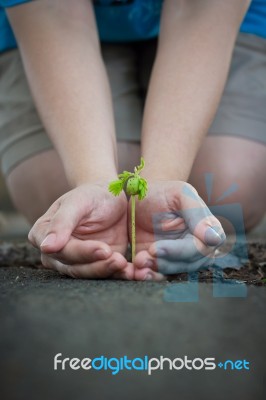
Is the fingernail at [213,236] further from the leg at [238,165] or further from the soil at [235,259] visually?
the leg at [238,165]

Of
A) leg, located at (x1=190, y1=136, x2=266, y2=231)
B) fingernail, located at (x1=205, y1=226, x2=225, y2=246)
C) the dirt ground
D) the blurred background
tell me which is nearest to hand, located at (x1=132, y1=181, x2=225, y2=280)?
fingernail, located at (x1=205, y1=226, x2=225, y2=246)

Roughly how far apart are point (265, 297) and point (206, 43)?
0.77m

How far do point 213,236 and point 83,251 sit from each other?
0.23 metres

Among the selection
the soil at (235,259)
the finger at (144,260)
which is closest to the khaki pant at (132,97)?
the soil at (235,259)

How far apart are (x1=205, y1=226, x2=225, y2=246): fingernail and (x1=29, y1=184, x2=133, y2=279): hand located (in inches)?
6.2

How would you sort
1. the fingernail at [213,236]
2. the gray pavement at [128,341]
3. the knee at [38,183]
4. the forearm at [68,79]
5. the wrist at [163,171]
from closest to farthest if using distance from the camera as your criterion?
the gray pavement at [128,341]
the fingernail at [213,236]
the wrist at [163,171]
the forearm at [68,79]
the knee at [38,183]

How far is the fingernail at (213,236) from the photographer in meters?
1.00

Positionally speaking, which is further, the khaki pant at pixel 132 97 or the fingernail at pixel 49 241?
the khaki pant at pixel 132 97

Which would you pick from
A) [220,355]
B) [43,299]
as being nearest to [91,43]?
[43,299]

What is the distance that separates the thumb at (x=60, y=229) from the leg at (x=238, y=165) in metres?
0.94

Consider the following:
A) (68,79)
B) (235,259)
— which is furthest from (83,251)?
(68,79)

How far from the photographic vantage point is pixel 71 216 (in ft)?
3.45

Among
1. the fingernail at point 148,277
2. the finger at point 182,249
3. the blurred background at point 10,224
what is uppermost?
the finger at point 182,249

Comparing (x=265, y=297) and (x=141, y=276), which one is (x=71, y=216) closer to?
(x=141, y=276)
